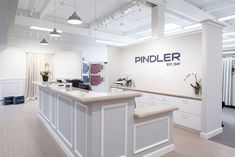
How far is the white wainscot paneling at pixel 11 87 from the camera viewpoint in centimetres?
805

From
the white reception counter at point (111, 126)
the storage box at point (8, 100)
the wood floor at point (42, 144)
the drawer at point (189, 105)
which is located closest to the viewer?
the white reception counter at point (111, 126)

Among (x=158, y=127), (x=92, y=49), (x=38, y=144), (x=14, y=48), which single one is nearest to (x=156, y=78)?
(x=158, y=127)

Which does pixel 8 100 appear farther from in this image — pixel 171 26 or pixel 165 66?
pixel 171 26

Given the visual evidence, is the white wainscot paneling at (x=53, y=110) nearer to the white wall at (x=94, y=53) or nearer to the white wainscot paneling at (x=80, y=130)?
the white wainscot paneling at (x=80, y=130)

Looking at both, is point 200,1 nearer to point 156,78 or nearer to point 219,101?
point 156,78

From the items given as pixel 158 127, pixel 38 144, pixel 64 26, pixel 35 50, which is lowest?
pixel 38 144

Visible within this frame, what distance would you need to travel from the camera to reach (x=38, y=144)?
11.3 ft

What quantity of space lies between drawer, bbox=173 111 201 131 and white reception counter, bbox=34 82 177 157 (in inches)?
47.5

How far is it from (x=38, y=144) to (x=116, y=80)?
4159 millimetres

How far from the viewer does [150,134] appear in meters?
2.81

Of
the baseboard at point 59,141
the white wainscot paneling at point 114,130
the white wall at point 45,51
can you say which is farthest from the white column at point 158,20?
the white wall at point 45,51

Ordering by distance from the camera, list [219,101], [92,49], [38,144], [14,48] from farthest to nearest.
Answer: [92,49] < [14,48] < [219,101] < [38,144]

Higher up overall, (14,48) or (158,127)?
(14,48)

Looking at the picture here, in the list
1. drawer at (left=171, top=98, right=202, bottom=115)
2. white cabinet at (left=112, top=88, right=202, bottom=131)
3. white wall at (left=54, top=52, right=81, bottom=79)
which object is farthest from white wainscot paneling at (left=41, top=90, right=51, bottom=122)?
white wall at (left=54, top=52, right=81, bottom=79)
